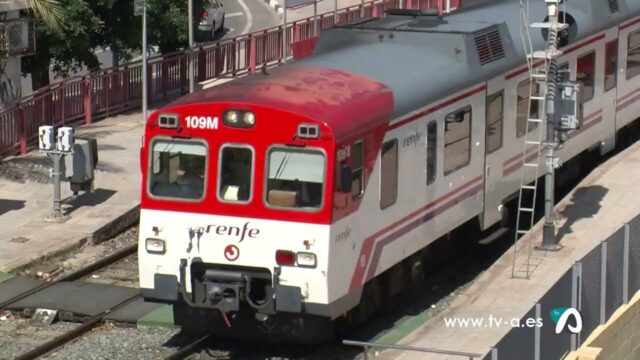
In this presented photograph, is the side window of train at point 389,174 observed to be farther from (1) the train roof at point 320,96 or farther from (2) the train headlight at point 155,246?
(2) the train headlight at point 155,246

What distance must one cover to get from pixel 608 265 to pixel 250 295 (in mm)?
3876

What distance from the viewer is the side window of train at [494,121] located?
62.1 ft

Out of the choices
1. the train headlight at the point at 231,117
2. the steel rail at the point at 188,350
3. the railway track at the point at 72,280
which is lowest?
the railway track at the point at 72,280

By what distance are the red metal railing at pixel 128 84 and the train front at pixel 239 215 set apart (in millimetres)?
4560

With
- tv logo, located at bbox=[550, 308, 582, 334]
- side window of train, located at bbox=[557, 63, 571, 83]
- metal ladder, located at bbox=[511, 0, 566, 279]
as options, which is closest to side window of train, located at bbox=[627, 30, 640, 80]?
side window of train, located at bbox=[557, 63, 571, 83]

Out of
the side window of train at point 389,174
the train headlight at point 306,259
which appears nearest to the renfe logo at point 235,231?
the train headlight at point 306,259

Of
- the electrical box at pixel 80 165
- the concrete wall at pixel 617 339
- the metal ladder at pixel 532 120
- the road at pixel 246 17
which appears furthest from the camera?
the road at pixel 246 17

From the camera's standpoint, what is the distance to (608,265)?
1571 centimetres

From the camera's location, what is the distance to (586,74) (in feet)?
73.5

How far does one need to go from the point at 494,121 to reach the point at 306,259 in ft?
16.9

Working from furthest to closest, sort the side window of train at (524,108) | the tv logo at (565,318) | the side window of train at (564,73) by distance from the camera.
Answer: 1. the side window of train at (564,73)
2. the side window of train at (524,108)
3. the tv logo at (565,318)

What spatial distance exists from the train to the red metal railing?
2735mm

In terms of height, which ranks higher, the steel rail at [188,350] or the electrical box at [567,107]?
the electrical box at [567,107]

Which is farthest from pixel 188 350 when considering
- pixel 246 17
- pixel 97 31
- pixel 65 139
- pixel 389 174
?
pixel 246 17
